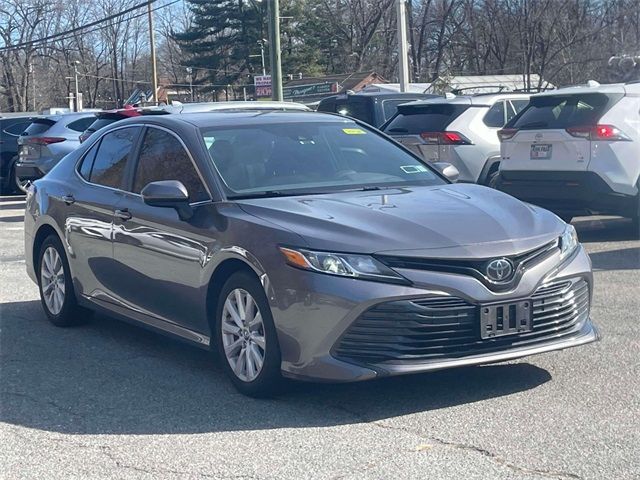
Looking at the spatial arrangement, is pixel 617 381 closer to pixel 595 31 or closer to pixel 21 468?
pixel 21 468

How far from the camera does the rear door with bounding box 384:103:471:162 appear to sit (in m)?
13.8

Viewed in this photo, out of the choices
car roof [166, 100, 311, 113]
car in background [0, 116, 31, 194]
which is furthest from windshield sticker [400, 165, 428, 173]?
car in background [0, 116, 31, 194]

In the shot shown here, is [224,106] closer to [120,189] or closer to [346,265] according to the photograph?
[120,189]

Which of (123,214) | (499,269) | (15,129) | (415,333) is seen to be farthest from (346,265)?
(15,129)

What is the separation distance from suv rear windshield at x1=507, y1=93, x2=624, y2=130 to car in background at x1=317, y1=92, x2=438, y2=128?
4479 mm

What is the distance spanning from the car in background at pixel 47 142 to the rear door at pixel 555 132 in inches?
361

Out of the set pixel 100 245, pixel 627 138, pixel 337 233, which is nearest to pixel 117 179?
pixel 100 245

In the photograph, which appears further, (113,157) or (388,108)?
(388,108)

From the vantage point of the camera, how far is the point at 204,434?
16.9 ft

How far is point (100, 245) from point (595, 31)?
45761mm

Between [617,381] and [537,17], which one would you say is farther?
[537,17]

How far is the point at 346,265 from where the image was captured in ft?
17.2

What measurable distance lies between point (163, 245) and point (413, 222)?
5.67 ft

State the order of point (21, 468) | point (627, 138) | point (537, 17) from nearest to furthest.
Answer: point (21, 468)
point (627, 138)
point (537, 17)
